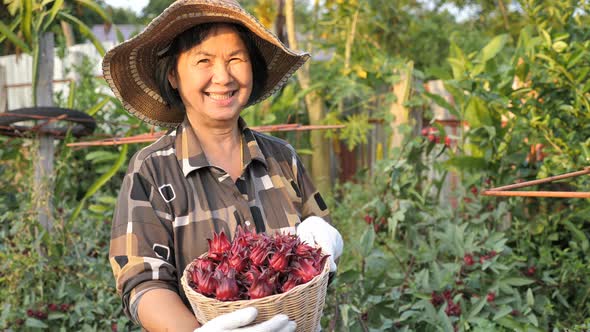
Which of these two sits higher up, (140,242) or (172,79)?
(172,79)

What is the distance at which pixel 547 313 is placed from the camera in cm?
288

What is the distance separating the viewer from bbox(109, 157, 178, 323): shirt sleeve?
1.63 meters

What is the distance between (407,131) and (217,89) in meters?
2.47

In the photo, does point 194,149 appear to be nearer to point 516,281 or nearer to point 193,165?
point 193,165

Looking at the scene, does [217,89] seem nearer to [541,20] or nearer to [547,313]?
[547,313]

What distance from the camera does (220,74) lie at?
5.90ft

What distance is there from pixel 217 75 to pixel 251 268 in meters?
0.58

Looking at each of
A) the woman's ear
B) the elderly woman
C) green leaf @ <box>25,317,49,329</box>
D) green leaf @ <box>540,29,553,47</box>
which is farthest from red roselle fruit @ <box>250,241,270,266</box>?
green leaf @ <box>540,29,553,47</box>

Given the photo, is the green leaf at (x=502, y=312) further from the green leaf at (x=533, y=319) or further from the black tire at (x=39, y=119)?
the black tire at (x=39, y=119)

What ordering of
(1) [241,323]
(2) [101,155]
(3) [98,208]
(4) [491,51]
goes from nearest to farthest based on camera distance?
(1) [241,323] → (4) [491,51] → (3) [98,208] → (2) [101,155]

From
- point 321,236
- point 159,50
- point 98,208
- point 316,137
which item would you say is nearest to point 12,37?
point 98,208

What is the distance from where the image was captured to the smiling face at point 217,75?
5.94 feet

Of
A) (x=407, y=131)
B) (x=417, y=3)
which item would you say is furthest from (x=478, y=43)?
(x=407, y=131)

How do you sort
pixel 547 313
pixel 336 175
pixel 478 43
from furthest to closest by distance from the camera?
pixel 478 43 < pixel 336 175 < pixel 547 313
